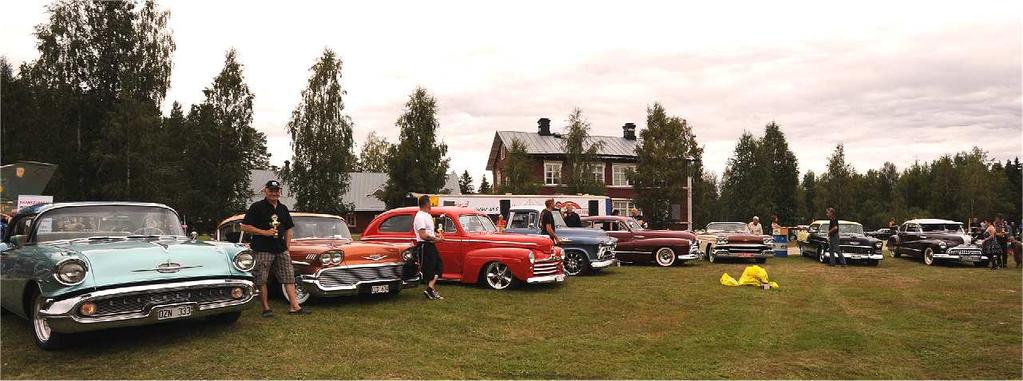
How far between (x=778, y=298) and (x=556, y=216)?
21.6 ft

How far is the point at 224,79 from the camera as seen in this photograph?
36906 mm

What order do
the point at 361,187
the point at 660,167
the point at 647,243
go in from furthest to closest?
1. the point at 361,187
2. the point at 660,167
3. the point at 647,243

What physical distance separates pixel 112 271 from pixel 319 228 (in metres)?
4.25

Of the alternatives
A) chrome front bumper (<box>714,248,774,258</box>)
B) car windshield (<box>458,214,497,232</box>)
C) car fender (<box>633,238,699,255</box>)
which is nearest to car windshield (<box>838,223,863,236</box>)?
chrome front bumper (<box>714,248,774,258</box>)

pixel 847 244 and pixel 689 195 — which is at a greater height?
pixel 689 195

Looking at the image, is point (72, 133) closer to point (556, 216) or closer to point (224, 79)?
point (224, 79)

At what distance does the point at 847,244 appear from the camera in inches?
747

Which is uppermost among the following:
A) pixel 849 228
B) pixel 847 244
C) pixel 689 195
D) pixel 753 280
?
pixel 689 195

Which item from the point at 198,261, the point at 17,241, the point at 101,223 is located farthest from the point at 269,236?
the point at 17,241

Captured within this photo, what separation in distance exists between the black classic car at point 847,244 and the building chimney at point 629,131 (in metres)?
33.1

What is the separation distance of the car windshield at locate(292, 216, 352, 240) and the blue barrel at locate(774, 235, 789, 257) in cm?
1795

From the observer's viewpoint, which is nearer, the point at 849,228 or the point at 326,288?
the point at 326,288

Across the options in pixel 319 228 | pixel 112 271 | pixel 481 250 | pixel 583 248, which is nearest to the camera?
pixel 112 271

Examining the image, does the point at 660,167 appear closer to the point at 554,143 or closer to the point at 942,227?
the point at 554,143
